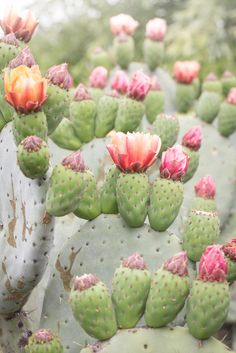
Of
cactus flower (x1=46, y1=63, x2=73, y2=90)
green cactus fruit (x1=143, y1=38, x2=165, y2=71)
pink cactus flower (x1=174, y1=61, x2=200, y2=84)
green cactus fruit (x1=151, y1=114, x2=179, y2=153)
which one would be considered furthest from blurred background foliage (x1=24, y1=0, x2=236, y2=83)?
cactus flower (x1=46, y1=63, x2=73, y2=90)

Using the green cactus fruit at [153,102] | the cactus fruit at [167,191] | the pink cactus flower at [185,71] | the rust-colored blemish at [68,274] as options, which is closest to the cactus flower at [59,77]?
the cactus fruit at [167,191]

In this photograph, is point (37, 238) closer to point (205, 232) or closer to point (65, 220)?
point (205, 232)

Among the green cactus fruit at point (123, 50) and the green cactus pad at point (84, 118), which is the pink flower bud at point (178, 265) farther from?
the green cactus fruit at point (123, 50)

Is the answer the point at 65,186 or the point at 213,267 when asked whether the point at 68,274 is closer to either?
the point at 65,186

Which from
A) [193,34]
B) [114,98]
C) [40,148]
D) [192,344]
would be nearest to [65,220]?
[114,98]

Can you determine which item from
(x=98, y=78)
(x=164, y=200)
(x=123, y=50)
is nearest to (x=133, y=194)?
(x=164, y=200)

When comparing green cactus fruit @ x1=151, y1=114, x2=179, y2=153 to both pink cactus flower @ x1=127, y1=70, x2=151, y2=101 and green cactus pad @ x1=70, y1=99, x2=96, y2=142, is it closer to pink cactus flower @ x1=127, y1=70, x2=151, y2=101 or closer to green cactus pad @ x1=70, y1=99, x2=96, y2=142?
pink cactus flower @ x1=127, y1=70, x2=151, y2=101
